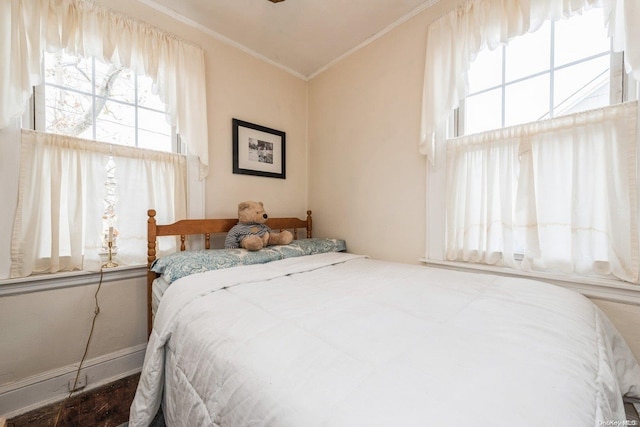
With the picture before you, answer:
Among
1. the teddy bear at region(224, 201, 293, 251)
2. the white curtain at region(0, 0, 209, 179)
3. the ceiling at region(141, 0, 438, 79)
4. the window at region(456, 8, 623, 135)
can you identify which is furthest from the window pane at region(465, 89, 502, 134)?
the white curtain at region(0, 0, 209, 179)

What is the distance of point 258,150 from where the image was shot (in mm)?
2379

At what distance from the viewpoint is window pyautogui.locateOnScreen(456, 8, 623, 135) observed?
1.29 m

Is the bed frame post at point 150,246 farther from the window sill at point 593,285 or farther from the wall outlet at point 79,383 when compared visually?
the window sill at point 593,285

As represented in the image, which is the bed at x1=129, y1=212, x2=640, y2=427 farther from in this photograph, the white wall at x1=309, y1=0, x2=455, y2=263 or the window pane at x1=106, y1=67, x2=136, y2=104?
the window pane at x1=106, y1=67, x2=136, y2=104

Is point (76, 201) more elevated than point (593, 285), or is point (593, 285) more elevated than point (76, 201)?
point (76, 201)

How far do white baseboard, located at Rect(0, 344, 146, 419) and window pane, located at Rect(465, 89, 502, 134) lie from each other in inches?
109

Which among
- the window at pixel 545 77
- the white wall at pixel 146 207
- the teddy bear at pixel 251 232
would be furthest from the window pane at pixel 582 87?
the white wall at pixel 146 207

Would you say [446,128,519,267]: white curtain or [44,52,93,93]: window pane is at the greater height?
[44,52,93,93]: window pane

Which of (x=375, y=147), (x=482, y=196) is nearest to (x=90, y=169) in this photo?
(x=375, y=147)

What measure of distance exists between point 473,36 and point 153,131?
2.27 m

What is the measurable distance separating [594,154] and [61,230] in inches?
115

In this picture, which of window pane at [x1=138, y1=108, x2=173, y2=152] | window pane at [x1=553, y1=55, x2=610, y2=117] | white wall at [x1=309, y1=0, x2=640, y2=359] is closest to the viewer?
window pane at [x1=553, y1=55, x2=610, y2=117]

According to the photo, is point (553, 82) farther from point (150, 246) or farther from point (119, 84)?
point (119, 84)

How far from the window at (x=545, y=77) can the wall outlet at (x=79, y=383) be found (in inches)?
114
